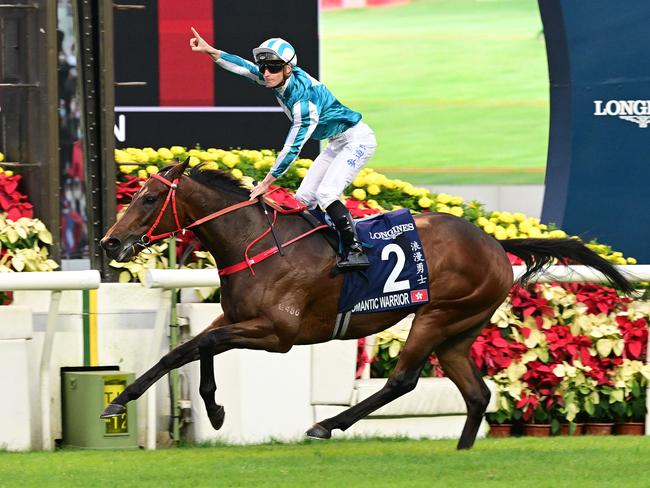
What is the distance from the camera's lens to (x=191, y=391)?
7.36 meters

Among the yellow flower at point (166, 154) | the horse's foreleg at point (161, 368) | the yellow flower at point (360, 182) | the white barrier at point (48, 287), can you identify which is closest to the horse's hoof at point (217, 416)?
the horse's foreleg at point (161, 368)

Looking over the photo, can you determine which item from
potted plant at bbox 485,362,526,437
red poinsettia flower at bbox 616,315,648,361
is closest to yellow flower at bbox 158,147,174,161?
potted plant at bbox 485,362,526,437

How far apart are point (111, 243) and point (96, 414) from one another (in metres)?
0.99

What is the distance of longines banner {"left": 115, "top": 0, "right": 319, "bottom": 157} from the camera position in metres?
10.5

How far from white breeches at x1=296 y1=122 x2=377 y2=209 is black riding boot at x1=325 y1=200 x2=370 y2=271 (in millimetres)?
105

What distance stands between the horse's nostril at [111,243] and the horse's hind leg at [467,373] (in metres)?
1.76

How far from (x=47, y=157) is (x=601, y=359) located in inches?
132

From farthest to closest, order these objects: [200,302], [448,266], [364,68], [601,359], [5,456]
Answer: [364,68]
[601,359]
[200,302]
[448,266]
[5,456]

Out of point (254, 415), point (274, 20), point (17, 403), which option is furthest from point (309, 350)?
point (274, 20)

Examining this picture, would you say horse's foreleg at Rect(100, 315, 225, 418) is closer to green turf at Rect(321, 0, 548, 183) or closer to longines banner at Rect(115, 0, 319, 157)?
longines banner at Rect(115, 0, 319, 157)

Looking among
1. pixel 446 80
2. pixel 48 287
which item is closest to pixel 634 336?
pixel 48 287

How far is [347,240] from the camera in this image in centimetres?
682

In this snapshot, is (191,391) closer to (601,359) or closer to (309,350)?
(309,350)

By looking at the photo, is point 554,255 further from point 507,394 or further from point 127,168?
point 127,168
